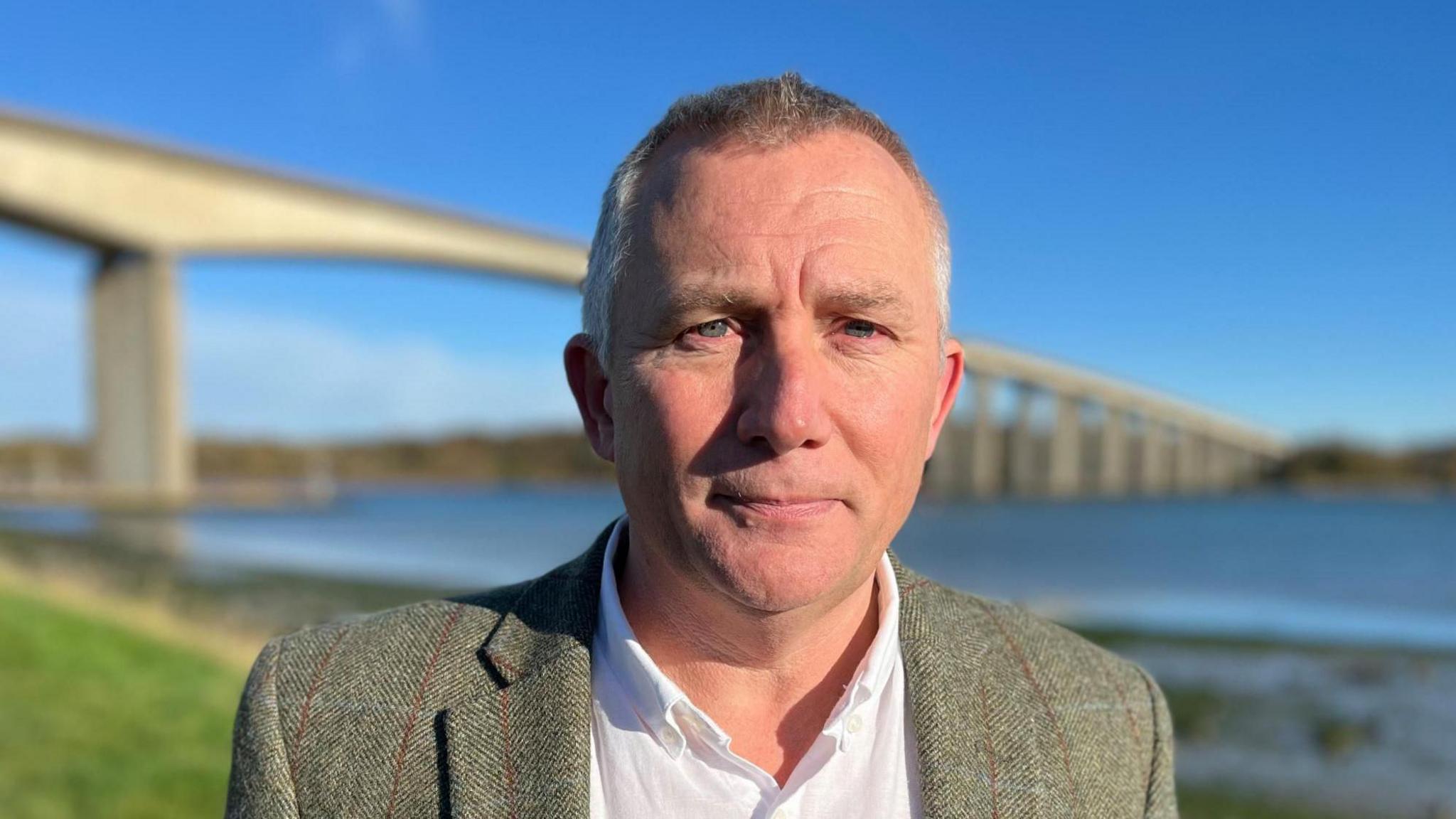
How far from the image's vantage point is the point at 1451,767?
7141 mm

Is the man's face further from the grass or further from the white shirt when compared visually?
the grass

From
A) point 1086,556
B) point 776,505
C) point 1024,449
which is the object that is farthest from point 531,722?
point 1024,449

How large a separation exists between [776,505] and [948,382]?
1.39 ft

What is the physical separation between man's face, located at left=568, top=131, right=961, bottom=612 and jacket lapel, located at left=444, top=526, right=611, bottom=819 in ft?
0.70

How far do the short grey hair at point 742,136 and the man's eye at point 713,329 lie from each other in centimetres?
14

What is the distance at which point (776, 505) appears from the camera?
1327mm

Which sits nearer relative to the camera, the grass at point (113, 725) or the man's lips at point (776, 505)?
the man's lips at point (776, 505)

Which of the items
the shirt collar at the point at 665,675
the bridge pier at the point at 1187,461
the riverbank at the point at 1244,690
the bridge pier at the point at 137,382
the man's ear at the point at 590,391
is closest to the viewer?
the shirt collar at the point at 665,675

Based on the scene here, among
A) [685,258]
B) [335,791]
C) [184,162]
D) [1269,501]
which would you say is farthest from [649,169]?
[1269,501]

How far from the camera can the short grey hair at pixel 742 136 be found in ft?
4.49

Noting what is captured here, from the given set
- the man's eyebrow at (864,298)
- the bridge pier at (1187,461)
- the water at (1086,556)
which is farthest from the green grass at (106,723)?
the bridge pier at (1187,461)

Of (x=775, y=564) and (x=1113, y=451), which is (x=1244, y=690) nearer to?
(x=775, y=564)

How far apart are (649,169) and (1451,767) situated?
25.9 ft

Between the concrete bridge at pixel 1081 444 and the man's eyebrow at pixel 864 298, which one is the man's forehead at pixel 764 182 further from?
the concrete bridge at pixel 1081 444
